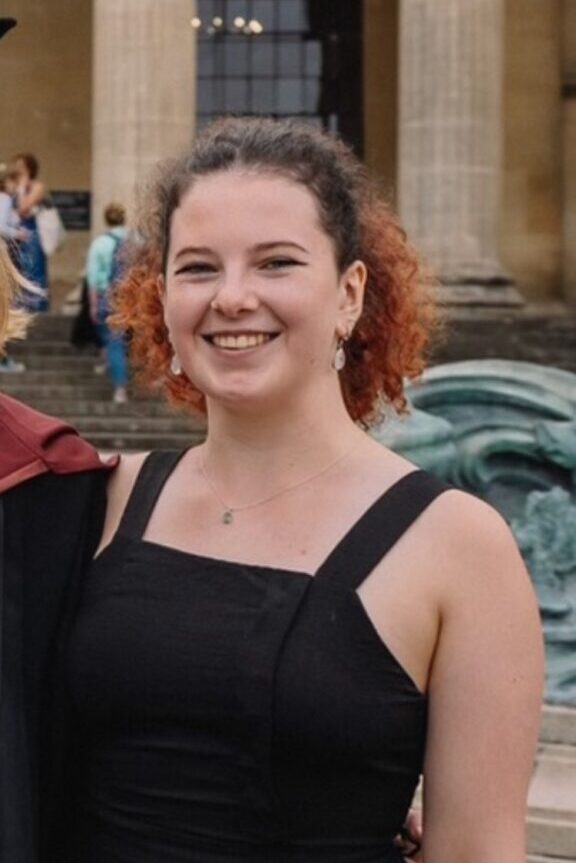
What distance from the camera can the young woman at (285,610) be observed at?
2.08m

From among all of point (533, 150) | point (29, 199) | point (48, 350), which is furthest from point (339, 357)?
point (533, 150)

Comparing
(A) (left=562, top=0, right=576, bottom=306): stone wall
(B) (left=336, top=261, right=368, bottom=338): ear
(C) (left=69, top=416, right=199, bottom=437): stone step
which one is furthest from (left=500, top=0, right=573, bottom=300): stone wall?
(B) (left=336, top=261, right=368, bottom=338): ear

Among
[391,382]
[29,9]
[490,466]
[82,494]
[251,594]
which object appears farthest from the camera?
[29,9]

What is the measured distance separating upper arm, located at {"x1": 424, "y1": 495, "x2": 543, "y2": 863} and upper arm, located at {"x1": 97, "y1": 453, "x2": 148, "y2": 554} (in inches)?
18.1

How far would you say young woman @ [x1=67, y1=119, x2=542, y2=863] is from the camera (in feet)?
6.82

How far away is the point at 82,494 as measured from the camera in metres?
2.29

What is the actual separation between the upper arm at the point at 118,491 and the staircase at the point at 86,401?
36.3 ft

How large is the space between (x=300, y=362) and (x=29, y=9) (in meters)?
23.1

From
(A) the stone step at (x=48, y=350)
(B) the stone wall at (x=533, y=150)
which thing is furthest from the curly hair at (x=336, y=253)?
(B) the stone wall at (x=533, y=150)

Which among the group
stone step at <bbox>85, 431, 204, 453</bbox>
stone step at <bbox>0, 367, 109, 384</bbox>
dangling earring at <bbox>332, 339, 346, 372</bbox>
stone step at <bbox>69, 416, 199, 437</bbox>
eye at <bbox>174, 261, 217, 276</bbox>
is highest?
eye at <bbox>174, 261, 217, 276</bbox>

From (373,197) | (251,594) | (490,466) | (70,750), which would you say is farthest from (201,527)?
(490,466)

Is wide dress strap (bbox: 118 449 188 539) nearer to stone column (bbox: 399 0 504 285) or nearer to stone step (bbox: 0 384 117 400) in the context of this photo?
stone step (bbox: 0 384 117 400)

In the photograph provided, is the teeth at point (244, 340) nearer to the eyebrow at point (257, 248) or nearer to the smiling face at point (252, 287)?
the smiling face at point (252, 287)

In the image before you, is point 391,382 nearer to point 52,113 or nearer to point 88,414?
point 88,414
